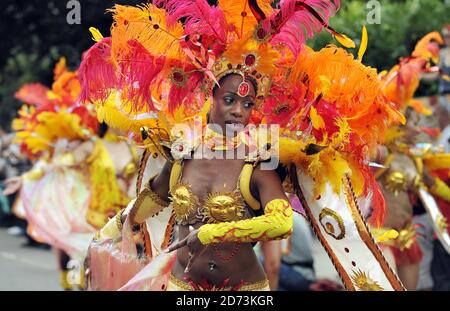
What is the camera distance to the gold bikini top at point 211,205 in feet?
11.8

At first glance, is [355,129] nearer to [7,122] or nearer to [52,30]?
[52,30]

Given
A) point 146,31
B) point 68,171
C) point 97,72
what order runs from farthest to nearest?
point 68,171 < point 97,72 < point 146,31

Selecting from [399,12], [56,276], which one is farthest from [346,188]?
[399,12]

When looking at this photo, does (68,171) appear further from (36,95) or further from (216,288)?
(216,288)

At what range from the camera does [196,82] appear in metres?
3.84

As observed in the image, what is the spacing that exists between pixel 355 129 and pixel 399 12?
27.9 ft

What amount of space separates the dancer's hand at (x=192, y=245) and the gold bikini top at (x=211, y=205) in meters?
0.10

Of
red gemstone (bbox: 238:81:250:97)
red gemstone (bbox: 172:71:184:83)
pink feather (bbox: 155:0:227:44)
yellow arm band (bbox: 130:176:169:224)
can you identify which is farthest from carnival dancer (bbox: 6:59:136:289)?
red gemstone (bbox: 238:81:250:97)

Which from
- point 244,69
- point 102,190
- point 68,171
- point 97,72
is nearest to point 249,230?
point 244,69

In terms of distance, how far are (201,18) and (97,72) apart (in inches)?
22.1

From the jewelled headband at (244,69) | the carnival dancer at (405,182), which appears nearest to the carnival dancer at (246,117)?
the jewelled headband at (244,69)

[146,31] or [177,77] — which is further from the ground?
[146,31]

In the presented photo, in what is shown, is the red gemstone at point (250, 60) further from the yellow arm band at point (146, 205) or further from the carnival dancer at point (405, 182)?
the carnival dancer at point (405, 182)

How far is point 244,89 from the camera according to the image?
3.64 m
